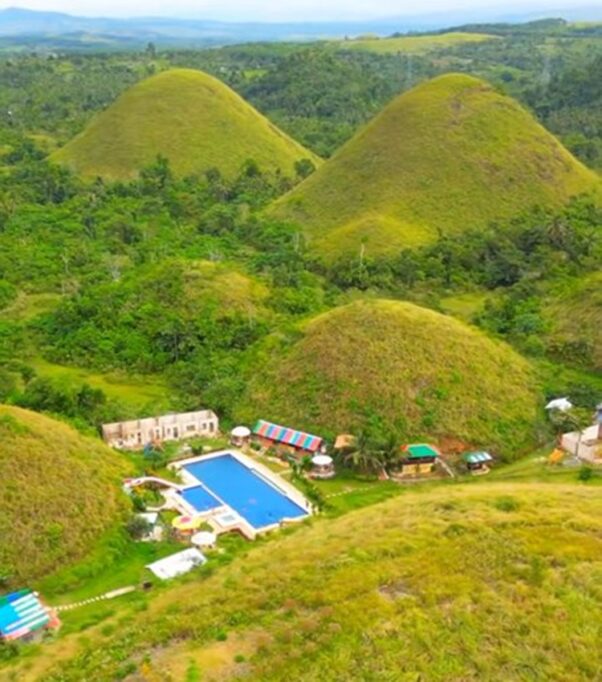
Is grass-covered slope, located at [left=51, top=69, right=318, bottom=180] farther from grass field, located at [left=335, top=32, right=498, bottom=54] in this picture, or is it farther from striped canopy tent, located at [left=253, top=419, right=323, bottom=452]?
grass field, located at [left=335, top=32, right=498, bottom=54]

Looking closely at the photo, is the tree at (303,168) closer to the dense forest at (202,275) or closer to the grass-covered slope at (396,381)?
the dense forest at (202,275)

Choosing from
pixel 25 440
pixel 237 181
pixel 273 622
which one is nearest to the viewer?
pixel 273 622

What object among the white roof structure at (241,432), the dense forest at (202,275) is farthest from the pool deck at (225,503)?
the dense forest at (202,275)

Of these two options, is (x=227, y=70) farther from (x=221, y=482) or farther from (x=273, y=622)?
(x=273, y=622)

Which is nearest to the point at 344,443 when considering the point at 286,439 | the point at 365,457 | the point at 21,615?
the point at 365,457

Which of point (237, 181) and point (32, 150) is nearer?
point (237, 181)

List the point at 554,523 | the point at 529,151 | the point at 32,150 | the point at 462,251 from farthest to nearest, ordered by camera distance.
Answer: the point at 32,150
the point at 529,151
the point at 462,251
the point at 554,523

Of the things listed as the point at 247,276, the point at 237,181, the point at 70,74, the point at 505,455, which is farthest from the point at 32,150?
the point at 505,455

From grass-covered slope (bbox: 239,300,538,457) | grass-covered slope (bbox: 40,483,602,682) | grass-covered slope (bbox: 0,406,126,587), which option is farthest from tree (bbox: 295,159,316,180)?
grass-covered slope (bbox: 40,483,602,682)
